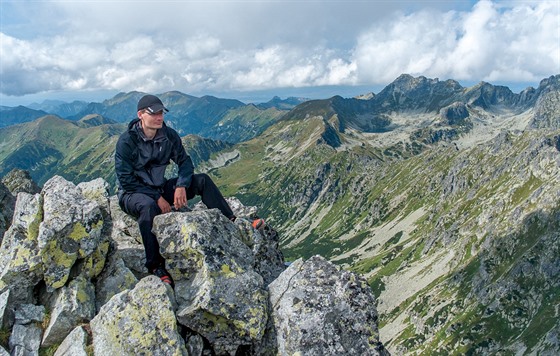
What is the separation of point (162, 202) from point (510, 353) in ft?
621

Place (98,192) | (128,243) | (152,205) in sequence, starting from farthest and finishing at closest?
1. (128,243)
2. (98,192)
3. (152,205)

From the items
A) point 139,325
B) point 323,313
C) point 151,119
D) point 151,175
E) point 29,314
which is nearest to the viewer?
point 139,325

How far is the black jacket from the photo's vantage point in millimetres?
16547

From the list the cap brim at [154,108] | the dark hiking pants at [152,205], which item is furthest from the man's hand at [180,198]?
the cap brim at [154,108]

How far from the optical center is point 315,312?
586 inches

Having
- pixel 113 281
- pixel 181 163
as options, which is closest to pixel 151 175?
A: pixel 181 163

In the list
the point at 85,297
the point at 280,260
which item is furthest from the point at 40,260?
the point at 280,260

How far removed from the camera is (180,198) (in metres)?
16.9

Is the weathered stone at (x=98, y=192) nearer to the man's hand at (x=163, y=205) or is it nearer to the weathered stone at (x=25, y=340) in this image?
the man's hand at (x=163, y=205)

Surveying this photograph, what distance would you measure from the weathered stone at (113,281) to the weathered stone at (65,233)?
124 centimetres

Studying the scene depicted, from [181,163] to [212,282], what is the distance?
6267 mm

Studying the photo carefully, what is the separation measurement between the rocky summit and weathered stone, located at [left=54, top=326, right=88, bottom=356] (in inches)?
1.6

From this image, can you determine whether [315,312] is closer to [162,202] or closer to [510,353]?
[162,202]

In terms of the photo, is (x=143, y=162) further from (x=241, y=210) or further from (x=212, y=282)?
(x=241, y=210)
